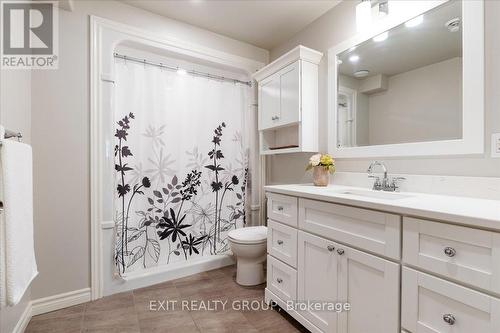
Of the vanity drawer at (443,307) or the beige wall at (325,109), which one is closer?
the vanity drawer at (443,307)

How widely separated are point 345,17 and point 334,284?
1986 millimetres

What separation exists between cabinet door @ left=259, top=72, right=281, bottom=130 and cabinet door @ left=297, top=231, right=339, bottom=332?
1241mm

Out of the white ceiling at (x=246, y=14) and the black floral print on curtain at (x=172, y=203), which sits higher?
the white ceiling at (x=246, y=14)

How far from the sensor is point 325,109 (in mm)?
2137

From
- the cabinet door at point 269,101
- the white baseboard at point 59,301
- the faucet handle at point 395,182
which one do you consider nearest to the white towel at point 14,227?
the white baseboard at point 59,301

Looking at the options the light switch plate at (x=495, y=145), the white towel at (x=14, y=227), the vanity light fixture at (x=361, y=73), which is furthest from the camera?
the vanity light fixture at (x=361, y=73)

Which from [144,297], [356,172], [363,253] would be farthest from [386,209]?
[144,297]

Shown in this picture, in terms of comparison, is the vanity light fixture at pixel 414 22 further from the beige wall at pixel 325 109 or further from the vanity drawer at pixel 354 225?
the vanity drawer at pixel 354 225

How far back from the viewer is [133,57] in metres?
2.14

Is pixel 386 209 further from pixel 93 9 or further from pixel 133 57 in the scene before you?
pixel 93 9

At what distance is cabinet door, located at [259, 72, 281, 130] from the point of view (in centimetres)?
232

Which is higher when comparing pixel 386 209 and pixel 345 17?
pixel 345 17

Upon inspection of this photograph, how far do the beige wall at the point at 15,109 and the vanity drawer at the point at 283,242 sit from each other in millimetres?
1550

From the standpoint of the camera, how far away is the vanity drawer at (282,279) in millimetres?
1578
